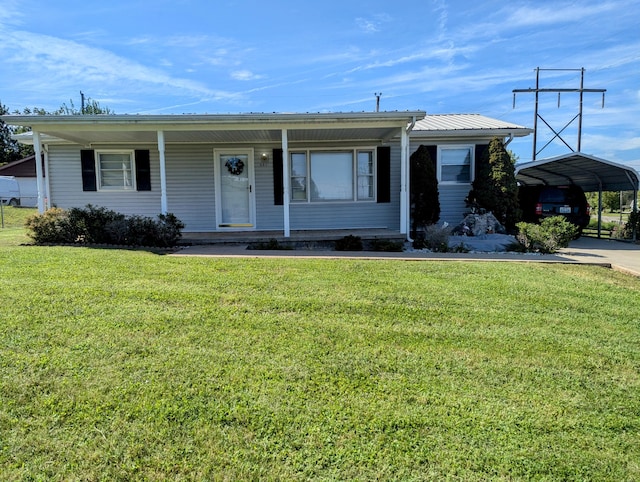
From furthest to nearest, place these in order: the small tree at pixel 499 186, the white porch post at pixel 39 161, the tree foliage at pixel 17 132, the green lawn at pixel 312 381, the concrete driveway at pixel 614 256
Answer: the tree foliage at pixel 17 132 → the small tree at pixel 499 186 → the white porch post at pixel 39 161 → the concrete driveway at pixel 614 256 → the green lawn at pixel 312 381

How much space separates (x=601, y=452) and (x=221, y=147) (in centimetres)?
995

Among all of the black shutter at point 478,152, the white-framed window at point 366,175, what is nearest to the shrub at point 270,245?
the white-framed window at point 366,175

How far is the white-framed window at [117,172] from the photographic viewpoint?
10.4 meters

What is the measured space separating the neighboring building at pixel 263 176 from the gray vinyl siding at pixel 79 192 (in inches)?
1.0

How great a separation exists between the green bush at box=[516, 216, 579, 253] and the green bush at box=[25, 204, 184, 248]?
726 cm

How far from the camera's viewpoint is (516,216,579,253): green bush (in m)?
7.53

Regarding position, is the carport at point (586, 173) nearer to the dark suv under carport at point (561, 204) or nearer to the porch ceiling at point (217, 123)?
the dark suv under carport at point (561, 204)

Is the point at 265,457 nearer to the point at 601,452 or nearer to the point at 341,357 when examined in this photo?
the point at 341,357

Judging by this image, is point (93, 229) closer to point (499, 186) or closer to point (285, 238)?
point (285, 238)

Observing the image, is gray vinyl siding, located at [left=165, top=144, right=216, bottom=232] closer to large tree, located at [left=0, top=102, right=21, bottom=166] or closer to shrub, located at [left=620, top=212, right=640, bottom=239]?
shrub, located at [left=620, top=212, right=640, bottom=239]

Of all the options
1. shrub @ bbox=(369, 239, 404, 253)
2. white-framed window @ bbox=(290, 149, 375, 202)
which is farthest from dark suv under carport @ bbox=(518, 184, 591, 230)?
shrub @ bbox=(369, 239, 404, 253)

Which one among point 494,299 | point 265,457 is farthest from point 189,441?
point 494,299

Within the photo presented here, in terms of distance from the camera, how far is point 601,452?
2064 millimetres

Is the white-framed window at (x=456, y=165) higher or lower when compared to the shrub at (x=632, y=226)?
higher
